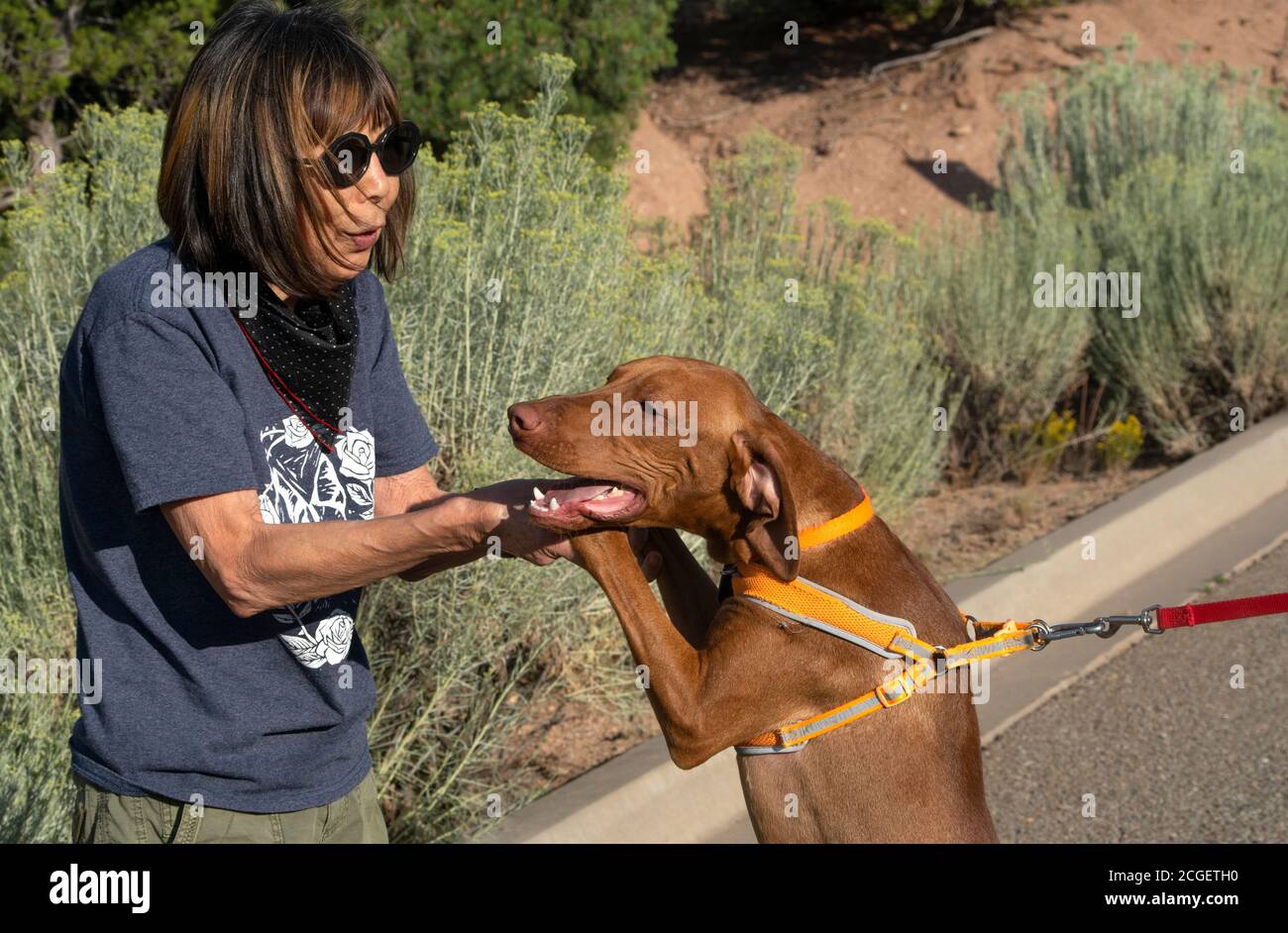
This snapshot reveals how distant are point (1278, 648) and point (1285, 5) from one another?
13.4 meters

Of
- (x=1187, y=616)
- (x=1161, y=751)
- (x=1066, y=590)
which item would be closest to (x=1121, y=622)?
(x=1187, y=616)

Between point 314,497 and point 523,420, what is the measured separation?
0.39 m

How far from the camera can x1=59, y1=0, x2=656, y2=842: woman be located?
6.92 ft

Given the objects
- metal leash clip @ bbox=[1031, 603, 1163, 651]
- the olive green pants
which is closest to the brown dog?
metal leash clip @ bbox=[1031, 603, 1163, 651]

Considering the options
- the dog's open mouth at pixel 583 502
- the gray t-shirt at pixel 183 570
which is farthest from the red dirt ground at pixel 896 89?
the gray t-shirt at pixel 183 570

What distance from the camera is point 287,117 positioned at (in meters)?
2.23

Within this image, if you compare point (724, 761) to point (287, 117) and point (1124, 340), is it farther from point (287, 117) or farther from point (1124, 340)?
point (1124, 340)

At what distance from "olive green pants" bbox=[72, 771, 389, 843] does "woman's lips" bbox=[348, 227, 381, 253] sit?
998 mm

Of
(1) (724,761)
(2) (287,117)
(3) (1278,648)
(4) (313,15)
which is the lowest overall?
(3) (1278,648)

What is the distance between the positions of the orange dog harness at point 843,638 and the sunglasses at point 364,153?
1019mm

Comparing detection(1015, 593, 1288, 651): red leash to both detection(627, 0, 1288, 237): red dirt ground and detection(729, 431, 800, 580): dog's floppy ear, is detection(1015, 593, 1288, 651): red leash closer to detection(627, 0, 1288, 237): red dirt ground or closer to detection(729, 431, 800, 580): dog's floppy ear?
detection(729, 431, 800, 580): dog's floppy ear

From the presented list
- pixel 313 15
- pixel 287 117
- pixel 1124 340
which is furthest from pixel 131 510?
pixel 1124 340

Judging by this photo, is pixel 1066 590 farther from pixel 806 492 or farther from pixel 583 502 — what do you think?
pixel 583 502

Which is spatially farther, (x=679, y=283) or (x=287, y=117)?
(x=679, y=283)
